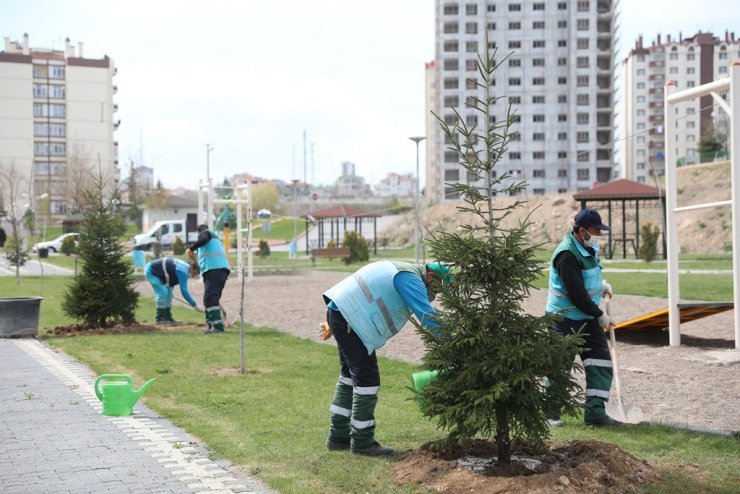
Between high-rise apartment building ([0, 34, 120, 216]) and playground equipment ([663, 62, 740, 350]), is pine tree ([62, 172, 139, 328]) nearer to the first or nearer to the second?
playground equipment ([663, 62, 740, 350])

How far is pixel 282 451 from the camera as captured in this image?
6.55 metres

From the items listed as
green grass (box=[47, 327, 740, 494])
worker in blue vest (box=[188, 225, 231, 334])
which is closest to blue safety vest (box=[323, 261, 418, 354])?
green grass (box=[47, 327, 740, 494])

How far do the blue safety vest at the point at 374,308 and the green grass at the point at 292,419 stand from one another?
2.04 feet

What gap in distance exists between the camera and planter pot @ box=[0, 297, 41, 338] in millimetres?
15109

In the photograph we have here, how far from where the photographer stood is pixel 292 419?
7766 millimetres

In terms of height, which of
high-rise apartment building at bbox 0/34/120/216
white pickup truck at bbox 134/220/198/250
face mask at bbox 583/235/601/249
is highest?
high-rise apartment building at bbox 0/34/120/216

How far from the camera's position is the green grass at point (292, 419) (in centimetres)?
576

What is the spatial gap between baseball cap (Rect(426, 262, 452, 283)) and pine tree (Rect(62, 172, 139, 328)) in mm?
10818

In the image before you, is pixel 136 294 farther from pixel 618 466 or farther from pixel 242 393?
pixel 618 466

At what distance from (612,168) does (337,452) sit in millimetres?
89657

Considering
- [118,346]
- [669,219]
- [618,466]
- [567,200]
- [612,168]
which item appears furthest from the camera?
[612,168]

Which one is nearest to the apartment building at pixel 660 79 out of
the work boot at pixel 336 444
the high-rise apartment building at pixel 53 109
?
the high-rise apartment building at pixel 53 109

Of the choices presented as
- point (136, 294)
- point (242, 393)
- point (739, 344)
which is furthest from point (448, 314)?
point (136, 294)

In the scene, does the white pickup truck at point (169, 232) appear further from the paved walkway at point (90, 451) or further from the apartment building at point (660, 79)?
the apartment building at point (660, 79)
